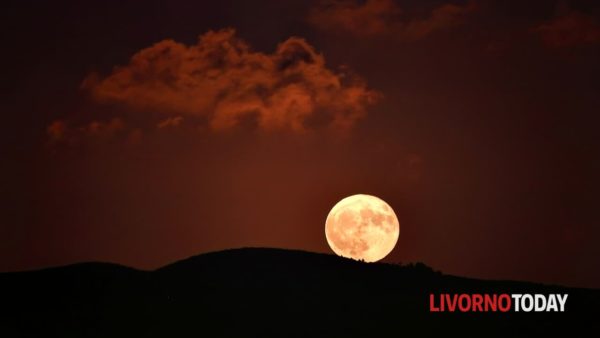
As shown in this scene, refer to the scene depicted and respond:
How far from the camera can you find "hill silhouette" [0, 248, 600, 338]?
4934 centimetres

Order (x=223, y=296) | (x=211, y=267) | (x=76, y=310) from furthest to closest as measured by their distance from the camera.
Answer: (x=211, y=267) → (x=223, y=296) → (x=76, y=310)

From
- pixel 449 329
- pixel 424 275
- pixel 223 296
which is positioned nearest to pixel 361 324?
pixel 449 329

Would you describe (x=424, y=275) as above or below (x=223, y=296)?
above

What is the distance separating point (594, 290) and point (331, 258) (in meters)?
19.5

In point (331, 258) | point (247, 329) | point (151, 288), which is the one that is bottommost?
point (247, 329)

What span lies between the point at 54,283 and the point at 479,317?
27.9 metres

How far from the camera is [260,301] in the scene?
55.0 m

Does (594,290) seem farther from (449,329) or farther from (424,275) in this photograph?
(449,329)

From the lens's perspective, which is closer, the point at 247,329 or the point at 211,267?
the point at 247,329

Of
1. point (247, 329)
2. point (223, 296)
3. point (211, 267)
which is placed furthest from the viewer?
point (211, 267)

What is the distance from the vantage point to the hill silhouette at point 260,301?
162 ft

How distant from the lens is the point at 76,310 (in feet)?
172

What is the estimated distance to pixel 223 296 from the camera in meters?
55.8

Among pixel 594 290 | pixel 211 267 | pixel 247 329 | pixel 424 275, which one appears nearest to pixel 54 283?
pixel 211 267
